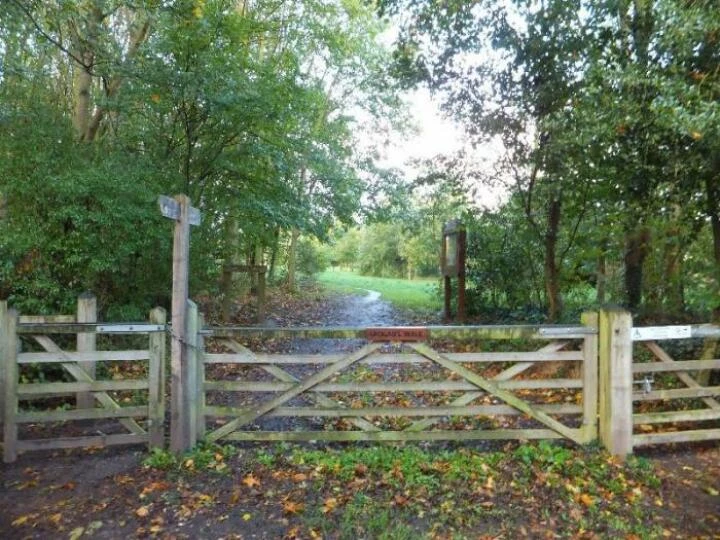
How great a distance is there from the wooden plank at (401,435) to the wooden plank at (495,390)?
3.9 inches

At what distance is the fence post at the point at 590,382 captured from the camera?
17.3 feet

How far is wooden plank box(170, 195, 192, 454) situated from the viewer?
5152 mm

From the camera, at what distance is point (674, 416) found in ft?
17.3

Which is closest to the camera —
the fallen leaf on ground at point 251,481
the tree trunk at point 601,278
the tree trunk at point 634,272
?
the fallen leaf on ground at point 251,481

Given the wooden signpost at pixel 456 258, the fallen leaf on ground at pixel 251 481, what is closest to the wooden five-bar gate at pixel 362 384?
the fallen leaf on ground at pixel 251 481

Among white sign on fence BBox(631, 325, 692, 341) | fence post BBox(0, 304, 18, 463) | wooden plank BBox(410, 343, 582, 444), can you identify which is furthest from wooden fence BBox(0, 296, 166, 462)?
white sign on fence BBox(631, 325, 692, 341)

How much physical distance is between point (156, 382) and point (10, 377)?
1.34 meters

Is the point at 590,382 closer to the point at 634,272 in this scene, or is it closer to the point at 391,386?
the point at 391,386

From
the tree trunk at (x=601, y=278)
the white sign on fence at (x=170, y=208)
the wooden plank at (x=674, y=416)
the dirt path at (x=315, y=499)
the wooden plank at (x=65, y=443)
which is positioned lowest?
the dirt path at (x=315, y=499)

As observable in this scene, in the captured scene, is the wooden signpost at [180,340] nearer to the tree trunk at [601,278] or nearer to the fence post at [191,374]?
the fence post at [191,374]

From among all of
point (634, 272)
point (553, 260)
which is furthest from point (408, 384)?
point (634, 272)

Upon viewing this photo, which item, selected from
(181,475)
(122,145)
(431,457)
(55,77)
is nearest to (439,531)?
(431,457)

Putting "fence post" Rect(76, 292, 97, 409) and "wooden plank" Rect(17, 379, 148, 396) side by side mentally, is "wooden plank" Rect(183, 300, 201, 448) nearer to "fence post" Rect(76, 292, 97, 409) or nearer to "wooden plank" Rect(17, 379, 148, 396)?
"wooden plank" Rect(17, 379, 148, 396)

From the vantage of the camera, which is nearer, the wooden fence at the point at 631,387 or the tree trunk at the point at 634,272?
the wooden fence at the point at 631,387
